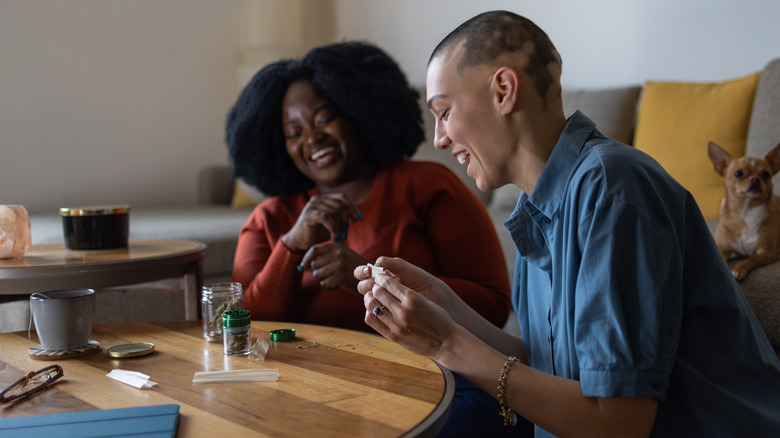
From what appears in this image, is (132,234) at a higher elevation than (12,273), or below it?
below

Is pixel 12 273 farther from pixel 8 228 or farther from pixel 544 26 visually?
pixel 544 26

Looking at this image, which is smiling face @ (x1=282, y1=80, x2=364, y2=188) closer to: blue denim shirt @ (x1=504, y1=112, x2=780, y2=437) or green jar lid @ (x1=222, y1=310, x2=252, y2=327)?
green jar lid @ (x1=222, y1=310, x2=252, y2=327)

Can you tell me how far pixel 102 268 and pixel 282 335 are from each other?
60 centimetres

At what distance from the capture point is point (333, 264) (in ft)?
4.87

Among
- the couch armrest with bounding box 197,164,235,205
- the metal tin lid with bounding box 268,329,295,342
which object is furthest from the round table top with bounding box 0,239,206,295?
the couch armrest with bounding box 197,164,235,205

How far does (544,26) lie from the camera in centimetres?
303

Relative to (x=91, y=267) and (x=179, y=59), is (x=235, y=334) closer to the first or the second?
(x=91, y=267)

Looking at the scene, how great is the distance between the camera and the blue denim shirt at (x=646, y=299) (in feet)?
2.55

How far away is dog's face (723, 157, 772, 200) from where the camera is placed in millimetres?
1604

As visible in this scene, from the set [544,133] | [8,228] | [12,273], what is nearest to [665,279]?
[544,133]

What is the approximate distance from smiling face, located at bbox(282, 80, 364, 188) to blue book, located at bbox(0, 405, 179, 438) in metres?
1.05

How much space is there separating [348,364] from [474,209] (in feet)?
2.60

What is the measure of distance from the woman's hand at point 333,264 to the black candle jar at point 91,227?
1.87ft

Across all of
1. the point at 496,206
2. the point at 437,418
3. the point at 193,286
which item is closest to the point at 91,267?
the point at 193,286
